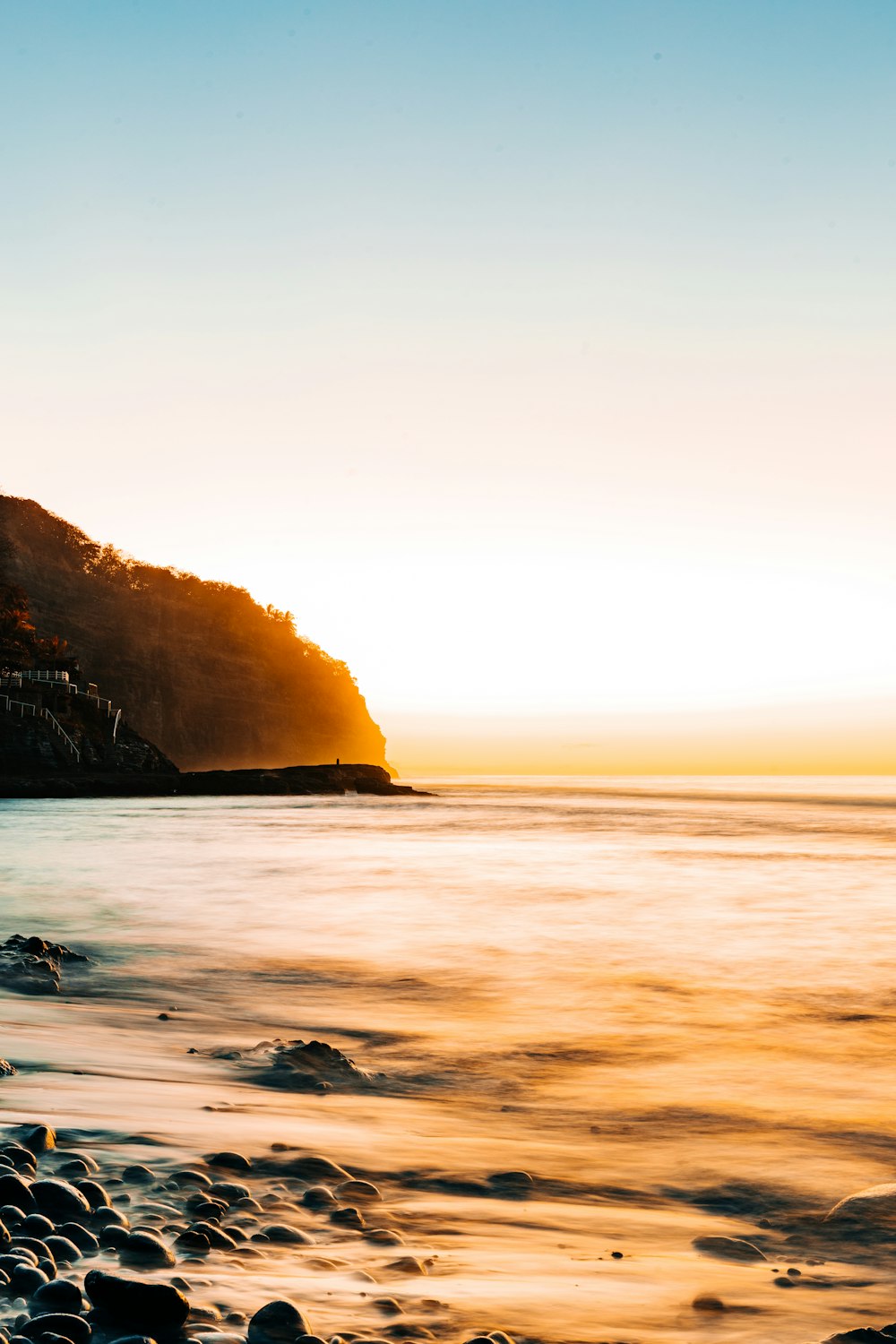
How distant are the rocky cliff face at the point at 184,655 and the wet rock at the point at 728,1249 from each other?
422 feet

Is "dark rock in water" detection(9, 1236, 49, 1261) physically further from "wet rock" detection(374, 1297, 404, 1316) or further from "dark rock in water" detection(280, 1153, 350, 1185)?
"dark rock in water" detection(280, 1153, 350, 1185)

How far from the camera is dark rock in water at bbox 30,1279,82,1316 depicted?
2.77m

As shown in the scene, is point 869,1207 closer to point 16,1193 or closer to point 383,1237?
point 383,1237

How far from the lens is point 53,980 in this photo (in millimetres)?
10133

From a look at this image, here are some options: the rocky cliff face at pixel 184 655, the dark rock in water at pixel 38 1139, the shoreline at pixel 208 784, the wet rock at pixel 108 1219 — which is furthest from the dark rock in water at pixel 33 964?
the rocky cliff face at pixel 184 655

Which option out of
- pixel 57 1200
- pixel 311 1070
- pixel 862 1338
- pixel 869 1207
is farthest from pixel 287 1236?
pixel 311 1070

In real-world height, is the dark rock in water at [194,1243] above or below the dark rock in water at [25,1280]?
below

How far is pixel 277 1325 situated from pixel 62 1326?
565 millimetres

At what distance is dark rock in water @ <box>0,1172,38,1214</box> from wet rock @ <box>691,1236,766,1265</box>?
2585mm

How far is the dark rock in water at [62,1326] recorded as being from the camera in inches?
103

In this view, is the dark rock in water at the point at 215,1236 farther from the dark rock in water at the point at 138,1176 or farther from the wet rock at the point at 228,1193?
the dark rock in water at the point at 138,1176

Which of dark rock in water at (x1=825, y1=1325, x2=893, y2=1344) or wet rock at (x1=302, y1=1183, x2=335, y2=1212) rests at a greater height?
dark rock in water at (x1=825, y1=1325, x2=893, y2=1344)

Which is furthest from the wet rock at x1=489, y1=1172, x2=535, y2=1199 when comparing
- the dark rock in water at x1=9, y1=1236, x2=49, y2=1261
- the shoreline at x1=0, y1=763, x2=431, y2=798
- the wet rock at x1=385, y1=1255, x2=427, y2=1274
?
the shoreline at x1=0, y1=763, x2=431, y2=798

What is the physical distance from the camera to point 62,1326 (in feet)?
8.62
